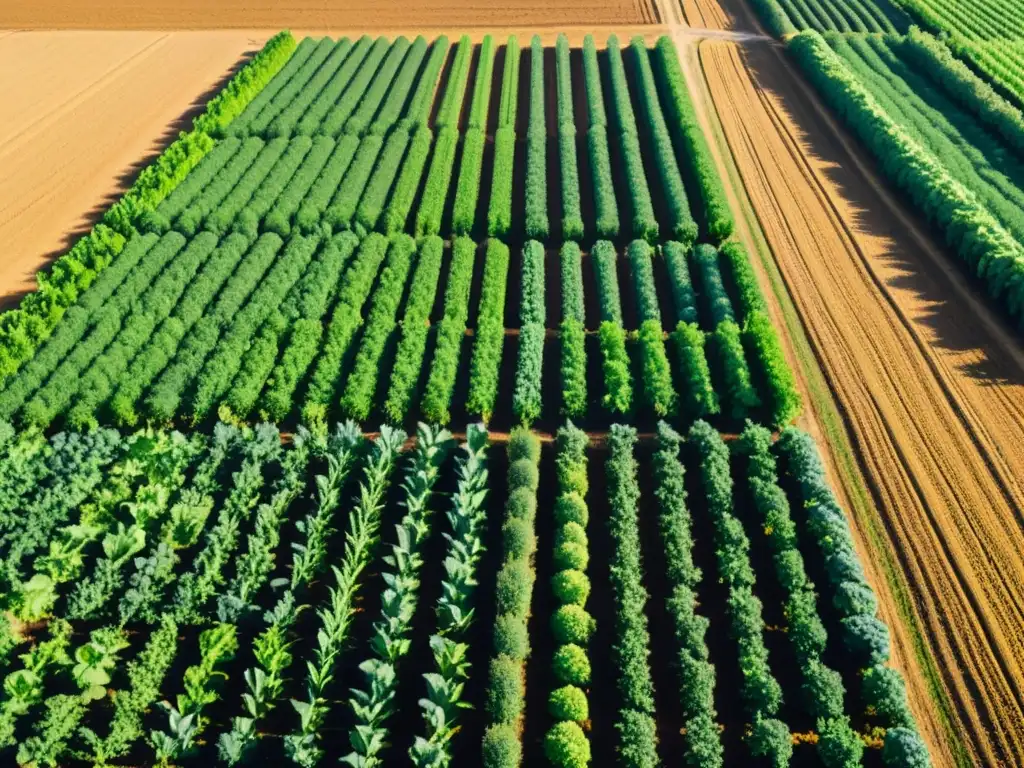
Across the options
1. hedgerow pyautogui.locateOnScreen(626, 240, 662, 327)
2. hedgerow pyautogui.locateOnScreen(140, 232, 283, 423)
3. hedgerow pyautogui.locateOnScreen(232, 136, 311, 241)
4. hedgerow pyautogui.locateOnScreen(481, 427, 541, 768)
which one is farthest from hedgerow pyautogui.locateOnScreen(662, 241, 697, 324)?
hedgerow pyautogui.locateOnScreen(232, 136, 311, 241)

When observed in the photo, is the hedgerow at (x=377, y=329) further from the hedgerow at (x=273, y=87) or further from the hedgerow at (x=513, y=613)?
the hedgerow at (x=273, y=87)

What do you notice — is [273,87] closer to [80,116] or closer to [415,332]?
[80,116]

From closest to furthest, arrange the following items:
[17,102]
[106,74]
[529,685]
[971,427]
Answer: [529,685], [971,427], [17,102], [106,74]

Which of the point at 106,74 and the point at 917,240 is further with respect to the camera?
the point at 106,74

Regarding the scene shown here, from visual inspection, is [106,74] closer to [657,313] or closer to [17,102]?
[17,102]

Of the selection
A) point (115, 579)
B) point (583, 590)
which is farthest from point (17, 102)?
point (583, 590)

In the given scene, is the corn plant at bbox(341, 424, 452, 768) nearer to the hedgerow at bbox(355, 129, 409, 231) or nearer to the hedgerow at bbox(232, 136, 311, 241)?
the hedgerow at bbox(355, 129, 409, 231)

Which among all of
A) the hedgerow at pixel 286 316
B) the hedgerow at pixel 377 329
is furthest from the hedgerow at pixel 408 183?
the hedgerow at pixel 286 316

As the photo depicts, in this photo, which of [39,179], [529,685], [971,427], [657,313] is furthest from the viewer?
[39,179]

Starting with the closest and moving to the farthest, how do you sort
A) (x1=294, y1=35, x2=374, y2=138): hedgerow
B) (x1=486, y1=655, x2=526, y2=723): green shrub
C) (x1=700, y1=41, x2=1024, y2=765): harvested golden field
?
(x1=486, y1=655, x2=526, y2=723): green shrub < (x1=700, y1=41, x2=1024, y2=765): harvested golden field < (x1=294, y1=35, x2=374, y2=138): hedgerow
